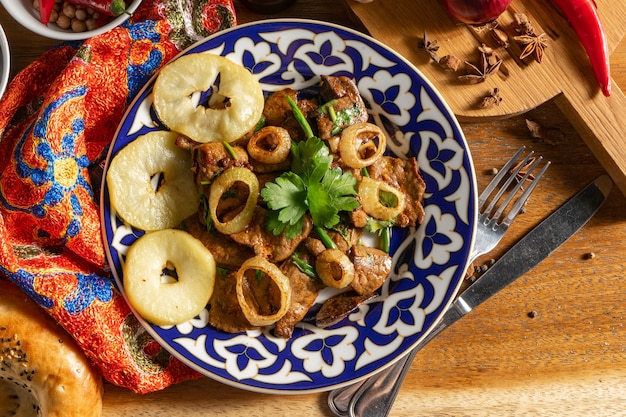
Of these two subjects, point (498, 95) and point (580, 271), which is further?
point (580, 271)

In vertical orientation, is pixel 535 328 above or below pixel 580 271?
below

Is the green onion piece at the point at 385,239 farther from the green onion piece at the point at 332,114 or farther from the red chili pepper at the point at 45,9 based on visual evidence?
the red chili pepper at the point at 45,9

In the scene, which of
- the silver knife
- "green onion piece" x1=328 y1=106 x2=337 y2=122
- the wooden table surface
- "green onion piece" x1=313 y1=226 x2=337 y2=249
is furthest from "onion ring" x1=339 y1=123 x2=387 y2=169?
the silver knife

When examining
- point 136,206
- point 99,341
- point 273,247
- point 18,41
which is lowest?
point 99,341

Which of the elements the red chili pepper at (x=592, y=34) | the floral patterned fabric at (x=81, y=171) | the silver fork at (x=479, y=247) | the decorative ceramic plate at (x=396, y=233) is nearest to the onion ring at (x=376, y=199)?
the decorative ceramic plate at (x=396, y=233)

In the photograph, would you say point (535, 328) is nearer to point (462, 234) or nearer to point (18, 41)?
point (462, 234)

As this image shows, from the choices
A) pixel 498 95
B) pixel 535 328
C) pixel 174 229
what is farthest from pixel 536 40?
pixel 174 229

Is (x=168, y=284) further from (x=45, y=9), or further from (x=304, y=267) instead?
(x=45, y=9)

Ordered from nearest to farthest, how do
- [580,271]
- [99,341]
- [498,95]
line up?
[99,341] < [498,95] < [580,271]

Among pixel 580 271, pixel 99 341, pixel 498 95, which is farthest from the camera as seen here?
pixel 580 271
